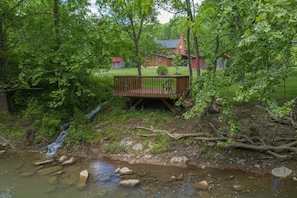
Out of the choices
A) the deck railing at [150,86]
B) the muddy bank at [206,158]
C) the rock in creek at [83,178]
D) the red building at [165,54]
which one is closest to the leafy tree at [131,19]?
the red building at [165,54]

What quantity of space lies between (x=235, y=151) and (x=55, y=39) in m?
8.11

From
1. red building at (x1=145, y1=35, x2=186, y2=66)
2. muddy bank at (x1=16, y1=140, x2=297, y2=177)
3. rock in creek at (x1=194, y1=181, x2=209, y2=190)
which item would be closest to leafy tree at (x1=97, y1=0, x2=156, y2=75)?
red building at (x1=145, y1=35, x2=186, y2=66)

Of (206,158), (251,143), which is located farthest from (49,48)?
(251,143)

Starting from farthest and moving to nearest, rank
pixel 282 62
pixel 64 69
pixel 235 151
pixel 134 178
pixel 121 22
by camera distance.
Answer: pixel 121 22, pixel 64 69, pixel 235 151, pixel 134 178, pixel 282 62

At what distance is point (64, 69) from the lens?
9.38m

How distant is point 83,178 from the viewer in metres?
6.64

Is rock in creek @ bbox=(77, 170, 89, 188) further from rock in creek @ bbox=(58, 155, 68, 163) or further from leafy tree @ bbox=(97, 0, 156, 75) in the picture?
leafy tree @ bbox=(97, 0, 156, 75)

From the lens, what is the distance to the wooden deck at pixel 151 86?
9.73 meters

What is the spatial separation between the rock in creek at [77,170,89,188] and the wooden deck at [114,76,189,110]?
13.8 ft

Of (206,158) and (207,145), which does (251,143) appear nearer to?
(207,145)

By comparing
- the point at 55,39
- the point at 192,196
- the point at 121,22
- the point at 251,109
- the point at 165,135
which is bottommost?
the point at 192,196

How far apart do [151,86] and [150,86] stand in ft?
1.27

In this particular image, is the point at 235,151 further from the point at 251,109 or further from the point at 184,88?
the point at 184,88

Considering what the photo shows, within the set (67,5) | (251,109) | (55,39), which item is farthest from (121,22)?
(251,109)
